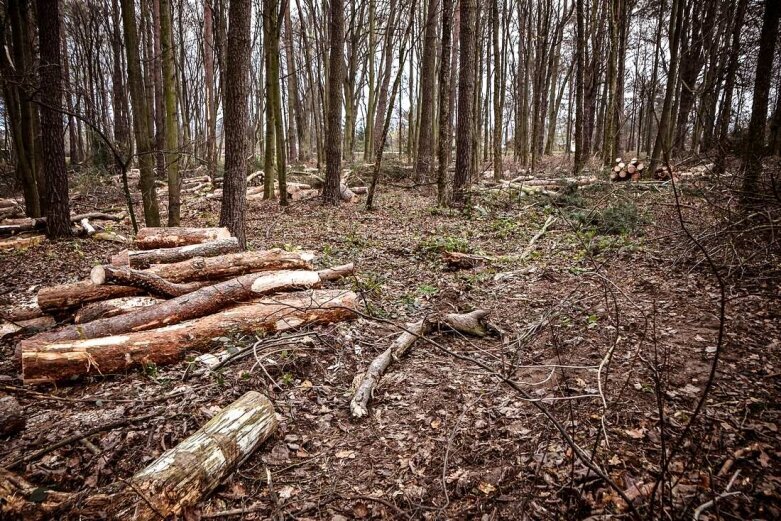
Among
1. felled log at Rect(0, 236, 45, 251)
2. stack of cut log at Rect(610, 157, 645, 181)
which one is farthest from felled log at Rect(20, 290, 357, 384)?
stack of cut log at Rect(610, 157, 645, 181)

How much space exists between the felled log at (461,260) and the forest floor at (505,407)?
716mm

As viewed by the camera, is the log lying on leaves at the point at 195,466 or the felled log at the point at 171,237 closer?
the log lying on leaves at the point at 195,466

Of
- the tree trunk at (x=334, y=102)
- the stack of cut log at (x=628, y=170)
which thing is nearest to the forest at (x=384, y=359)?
the tree trunk at (x=334, y=102)

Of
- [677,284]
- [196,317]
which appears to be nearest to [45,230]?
[196,317]

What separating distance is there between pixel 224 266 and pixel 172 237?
4.06 ft

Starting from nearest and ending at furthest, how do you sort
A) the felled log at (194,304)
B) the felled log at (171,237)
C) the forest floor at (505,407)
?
the forest floor at (505,407)
the felled log at (194,304)
the felled log at (171,237)

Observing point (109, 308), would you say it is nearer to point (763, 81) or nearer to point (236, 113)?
point (236, 113)

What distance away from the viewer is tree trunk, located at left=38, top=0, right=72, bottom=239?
722 centimetres

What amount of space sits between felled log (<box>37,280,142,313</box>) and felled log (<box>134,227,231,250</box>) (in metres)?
1.09

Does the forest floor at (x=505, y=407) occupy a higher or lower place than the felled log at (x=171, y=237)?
lower

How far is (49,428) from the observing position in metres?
2.89

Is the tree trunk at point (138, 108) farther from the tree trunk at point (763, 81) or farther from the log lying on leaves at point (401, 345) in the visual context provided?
the tree trunk at point (763, 81)

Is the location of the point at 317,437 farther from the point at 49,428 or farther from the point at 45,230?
the point at 45,230

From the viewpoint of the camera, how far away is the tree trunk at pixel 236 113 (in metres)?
6.30
